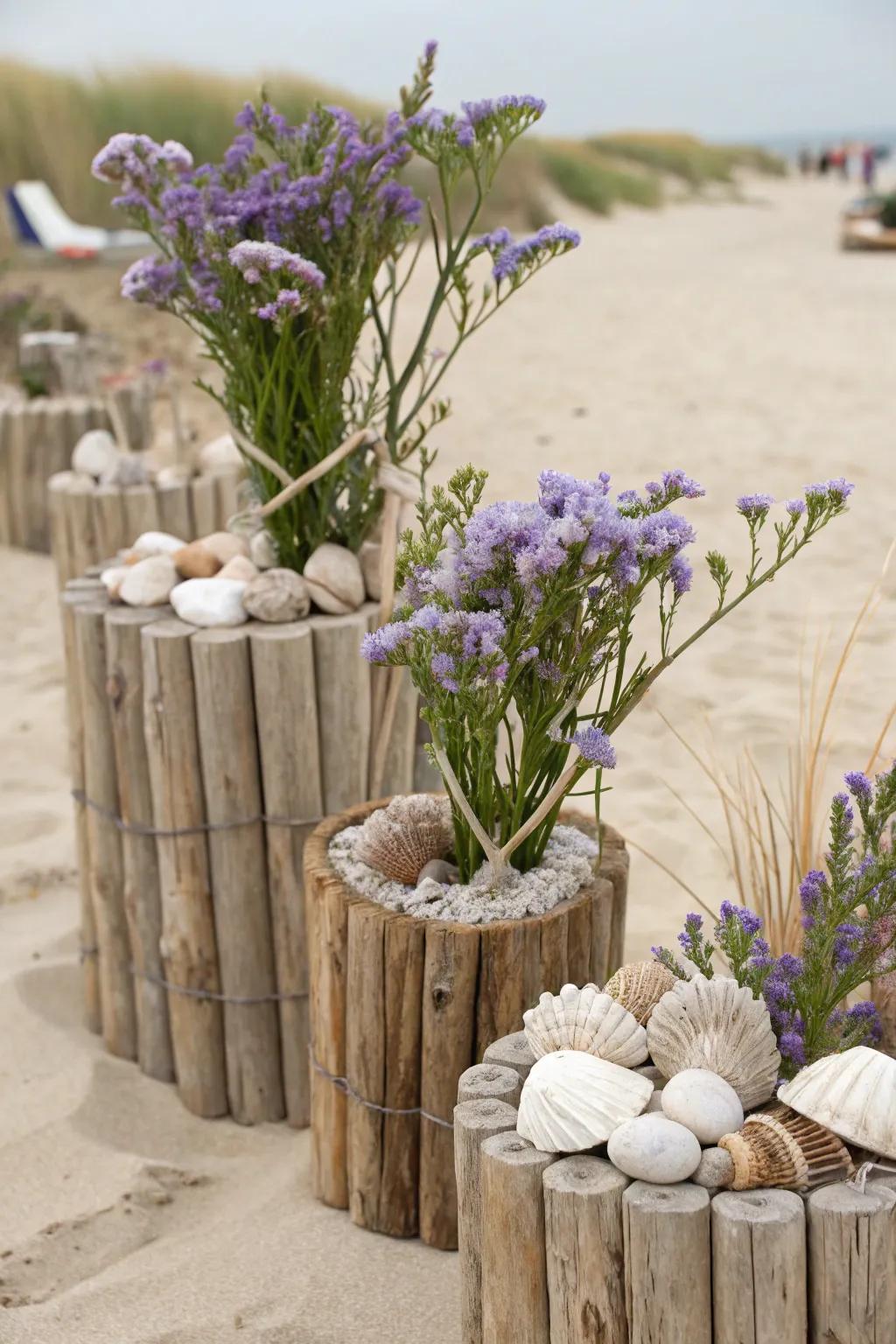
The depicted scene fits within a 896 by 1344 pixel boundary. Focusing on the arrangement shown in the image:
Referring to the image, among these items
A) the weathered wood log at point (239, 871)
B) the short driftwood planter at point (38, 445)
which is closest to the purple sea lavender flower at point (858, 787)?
the weathered wood log at point (239, 871)

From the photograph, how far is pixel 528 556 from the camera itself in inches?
68.5

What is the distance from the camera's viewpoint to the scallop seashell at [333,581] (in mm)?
2625

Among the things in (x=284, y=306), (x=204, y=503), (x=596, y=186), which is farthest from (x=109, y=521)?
(x=596, y=186)

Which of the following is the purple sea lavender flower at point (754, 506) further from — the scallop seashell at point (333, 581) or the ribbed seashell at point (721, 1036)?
the scallop seashell at point (333, 581)

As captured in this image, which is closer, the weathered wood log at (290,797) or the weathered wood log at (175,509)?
the weathered wood log at (290,797)

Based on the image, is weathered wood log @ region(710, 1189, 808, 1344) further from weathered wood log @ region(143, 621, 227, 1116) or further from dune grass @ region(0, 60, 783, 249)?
dune grass @ region(0, 60, 783, 249)

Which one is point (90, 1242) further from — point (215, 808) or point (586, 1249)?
point (586, 1249)

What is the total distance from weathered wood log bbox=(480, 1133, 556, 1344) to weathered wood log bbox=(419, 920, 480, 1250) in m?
0.44

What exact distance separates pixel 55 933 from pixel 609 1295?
2.11 metres

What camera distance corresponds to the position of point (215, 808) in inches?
102

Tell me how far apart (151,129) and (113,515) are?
12701 millimetres

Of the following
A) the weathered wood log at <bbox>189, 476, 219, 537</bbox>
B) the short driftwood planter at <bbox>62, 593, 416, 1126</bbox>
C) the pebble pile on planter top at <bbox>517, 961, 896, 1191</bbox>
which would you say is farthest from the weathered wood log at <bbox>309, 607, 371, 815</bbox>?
the weathered wood log at <bbox>189, 476, 219, 537</bbox>

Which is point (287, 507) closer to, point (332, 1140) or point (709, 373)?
point (332, 1140)

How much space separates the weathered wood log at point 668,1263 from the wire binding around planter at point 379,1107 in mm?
636
